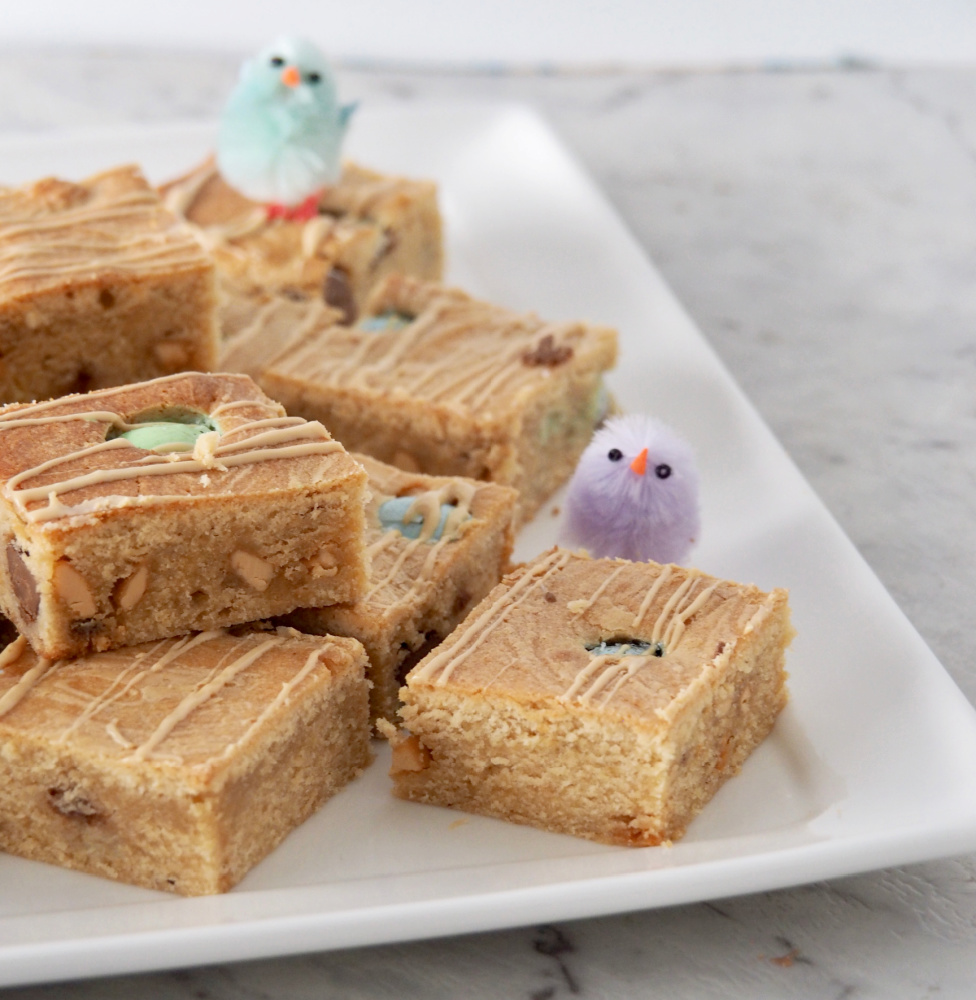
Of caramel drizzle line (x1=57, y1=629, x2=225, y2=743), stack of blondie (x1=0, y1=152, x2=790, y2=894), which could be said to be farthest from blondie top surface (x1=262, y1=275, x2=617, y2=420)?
caramel drizzle line (x1=57, y1=629, x2=225, y2=743)

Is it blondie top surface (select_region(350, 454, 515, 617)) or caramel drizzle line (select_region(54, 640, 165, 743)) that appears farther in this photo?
blondie top surface (select_region(350, 454, 515, 617))

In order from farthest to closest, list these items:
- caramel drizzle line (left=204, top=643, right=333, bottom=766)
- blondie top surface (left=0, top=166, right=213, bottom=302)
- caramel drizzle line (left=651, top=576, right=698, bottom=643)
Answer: blondie top surface (left=0, top=166, right=213, bottom=302)
caramel drizzle line (left=651, top=576, right=698, bottom=643)
caramel drizzle line (left=204, top=643, right=333, bottom=766)

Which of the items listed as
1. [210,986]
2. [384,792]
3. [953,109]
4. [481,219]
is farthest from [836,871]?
[953,109]

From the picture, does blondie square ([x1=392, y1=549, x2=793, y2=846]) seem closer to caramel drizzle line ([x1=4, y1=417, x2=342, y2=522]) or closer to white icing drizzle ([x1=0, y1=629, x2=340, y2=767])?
white icing drizzle ([x1=0, y1=629, x2=340, y2=767])

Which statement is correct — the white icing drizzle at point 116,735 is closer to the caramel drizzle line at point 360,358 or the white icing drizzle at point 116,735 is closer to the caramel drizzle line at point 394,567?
the caramel drizzle line at point 394,567

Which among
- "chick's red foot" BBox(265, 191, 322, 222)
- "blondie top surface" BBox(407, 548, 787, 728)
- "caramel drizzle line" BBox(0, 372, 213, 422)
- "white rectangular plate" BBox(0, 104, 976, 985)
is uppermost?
"chick's red foot" BBox(265, 191, 322, 222)

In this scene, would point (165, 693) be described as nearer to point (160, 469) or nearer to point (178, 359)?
point (160, 469)

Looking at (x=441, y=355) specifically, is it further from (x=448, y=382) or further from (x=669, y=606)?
(x=669, y=606)

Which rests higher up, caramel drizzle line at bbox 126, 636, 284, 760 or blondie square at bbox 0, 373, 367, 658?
blondie square at bbox 0, 373, 367, 658

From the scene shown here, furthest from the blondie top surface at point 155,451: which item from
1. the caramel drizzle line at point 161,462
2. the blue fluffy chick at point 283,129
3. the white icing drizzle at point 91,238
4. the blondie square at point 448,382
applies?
the blue fluffy chick at point 283,129
